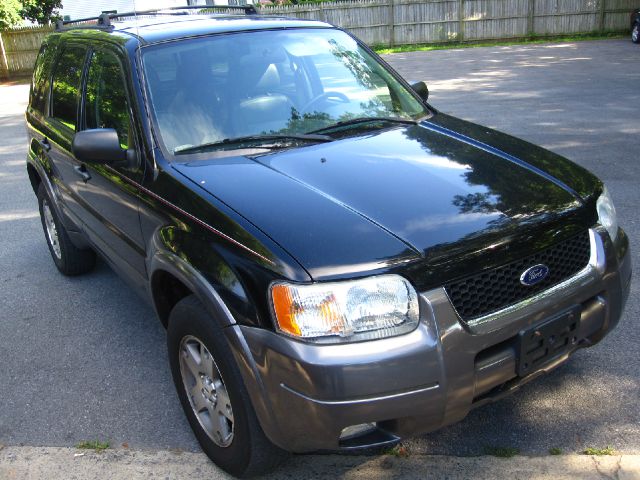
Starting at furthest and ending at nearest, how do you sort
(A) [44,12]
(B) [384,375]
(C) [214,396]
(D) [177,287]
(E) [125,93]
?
(A) [44,12] → (E) [125,93] → (D) [177,287] → (C) [214,396] → (B) [384,375]

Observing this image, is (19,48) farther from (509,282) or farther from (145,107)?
(509,282)

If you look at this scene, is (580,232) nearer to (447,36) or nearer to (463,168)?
(463,168)

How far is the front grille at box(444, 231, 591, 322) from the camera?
2.43m

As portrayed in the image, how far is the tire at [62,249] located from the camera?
16.7ft

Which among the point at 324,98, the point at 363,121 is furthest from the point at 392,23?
the point at 363,121

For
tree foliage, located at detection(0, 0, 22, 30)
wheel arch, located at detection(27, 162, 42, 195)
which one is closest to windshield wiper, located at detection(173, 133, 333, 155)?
wheel arch, located at detection(27, 162, 42, 195)

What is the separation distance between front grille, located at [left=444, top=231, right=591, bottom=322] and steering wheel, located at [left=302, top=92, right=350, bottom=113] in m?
1.62

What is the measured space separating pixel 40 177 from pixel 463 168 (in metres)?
3.57

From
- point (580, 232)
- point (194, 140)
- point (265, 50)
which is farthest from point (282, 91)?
point (580, 232)

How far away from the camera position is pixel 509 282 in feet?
8.34

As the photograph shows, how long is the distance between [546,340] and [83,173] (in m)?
2.88

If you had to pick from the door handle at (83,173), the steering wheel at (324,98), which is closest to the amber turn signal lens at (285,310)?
the steering wheel at (324,98)

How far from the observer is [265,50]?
3.85 meters

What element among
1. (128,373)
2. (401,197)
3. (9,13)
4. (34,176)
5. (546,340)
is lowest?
(128,373)
